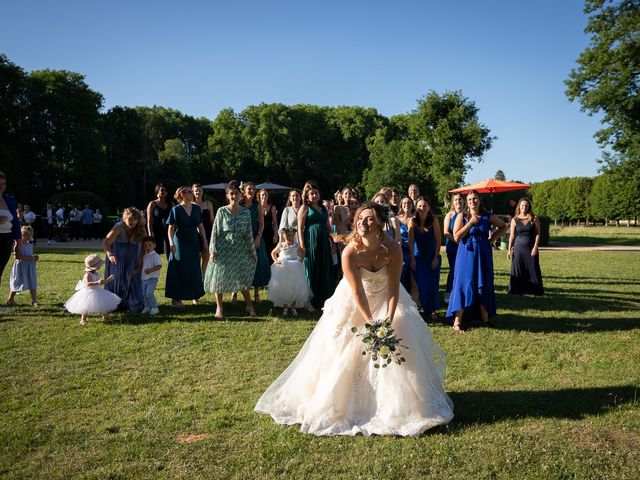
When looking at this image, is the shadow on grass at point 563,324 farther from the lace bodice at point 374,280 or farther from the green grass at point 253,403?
the lace bodice at point 374,280

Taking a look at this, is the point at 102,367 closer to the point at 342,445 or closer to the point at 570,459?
the point at 342,445

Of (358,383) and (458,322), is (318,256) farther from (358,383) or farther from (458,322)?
(358,383)

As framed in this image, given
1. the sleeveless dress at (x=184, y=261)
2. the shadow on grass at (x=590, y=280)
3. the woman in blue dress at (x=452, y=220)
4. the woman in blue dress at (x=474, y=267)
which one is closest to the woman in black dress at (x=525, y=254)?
the woman in blue dress at (x=452, y=220)

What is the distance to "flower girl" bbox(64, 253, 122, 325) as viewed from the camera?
7875mm

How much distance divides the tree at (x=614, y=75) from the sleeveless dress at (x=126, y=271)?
28072mm

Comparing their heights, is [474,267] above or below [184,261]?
below

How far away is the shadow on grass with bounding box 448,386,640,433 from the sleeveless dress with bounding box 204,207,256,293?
431 centimetres

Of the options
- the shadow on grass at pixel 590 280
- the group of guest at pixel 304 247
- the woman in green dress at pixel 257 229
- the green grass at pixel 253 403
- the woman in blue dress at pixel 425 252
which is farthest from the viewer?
the shadow on grass at pixel 590 280

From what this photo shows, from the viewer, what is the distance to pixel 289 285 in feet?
28.3

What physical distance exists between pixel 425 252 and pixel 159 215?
544 cm

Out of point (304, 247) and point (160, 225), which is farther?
point (160, 225)

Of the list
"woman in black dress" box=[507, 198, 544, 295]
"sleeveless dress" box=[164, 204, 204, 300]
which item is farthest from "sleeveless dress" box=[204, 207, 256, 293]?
"woman in black dress" box=[507, 198, 544, 295]

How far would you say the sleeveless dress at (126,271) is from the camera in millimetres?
8569

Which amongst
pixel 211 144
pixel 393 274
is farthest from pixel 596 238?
pixel 211 144
